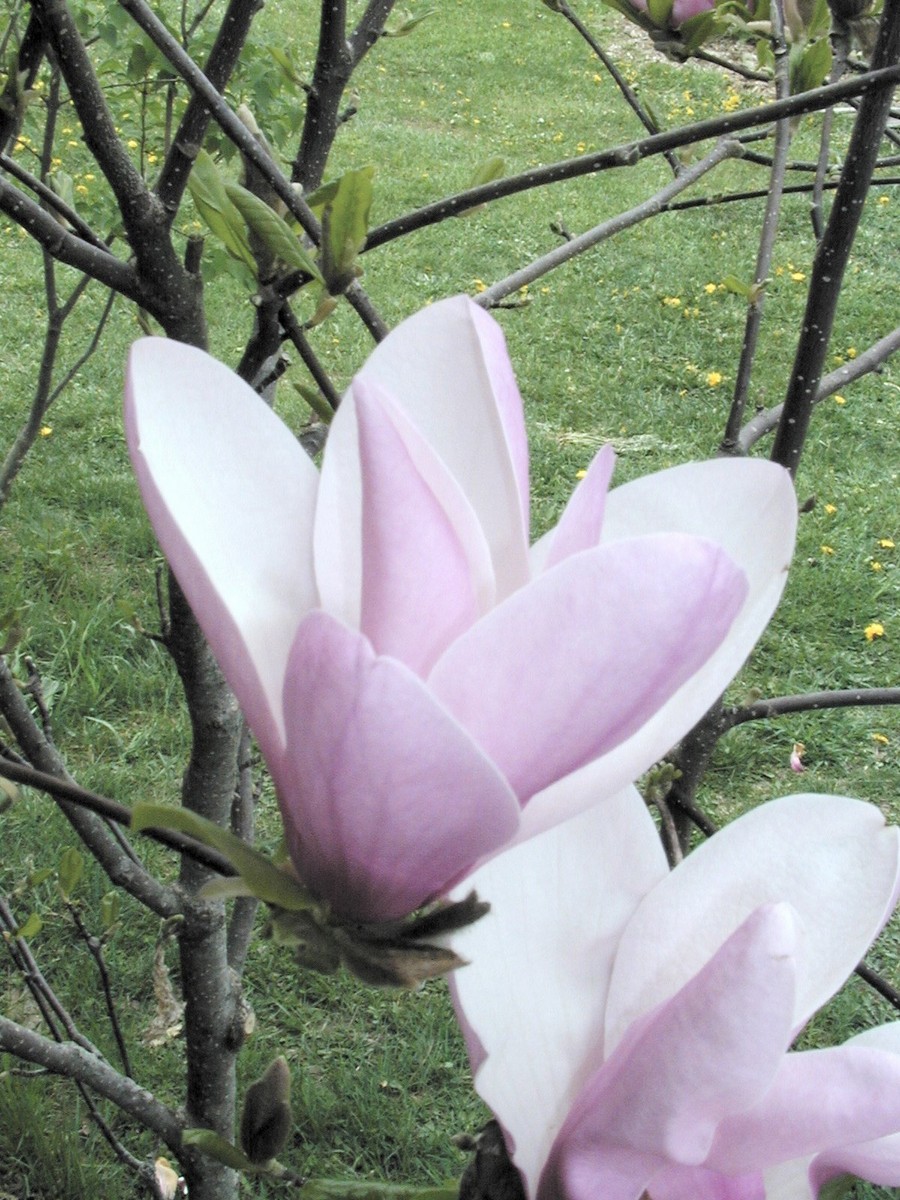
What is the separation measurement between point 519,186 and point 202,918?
485 mm

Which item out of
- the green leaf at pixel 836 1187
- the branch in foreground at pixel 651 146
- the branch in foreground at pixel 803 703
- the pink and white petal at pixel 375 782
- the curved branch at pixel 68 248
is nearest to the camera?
the pink and white petal at pixel 375 782

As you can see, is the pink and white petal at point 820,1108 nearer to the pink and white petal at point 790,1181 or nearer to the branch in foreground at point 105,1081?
the pink and white petal at point 790,1181

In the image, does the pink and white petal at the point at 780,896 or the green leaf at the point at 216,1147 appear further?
the green leaf at the point at 216,1147

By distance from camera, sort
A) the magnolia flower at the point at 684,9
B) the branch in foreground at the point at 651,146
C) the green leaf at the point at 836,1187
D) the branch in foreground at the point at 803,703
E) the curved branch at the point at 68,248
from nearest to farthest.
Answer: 1. the green leaf at the point at 836,1187
2. the branch in foreground at the point at 651,146
3. the curved branch at the point at 68,248
4. the branch in foreground at the point at 803,703
5. the magnolia flower at the point at 684,9

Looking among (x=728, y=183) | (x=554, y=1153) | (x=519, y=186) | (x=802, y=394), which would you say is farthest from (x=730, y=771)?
(x=728, y=183)

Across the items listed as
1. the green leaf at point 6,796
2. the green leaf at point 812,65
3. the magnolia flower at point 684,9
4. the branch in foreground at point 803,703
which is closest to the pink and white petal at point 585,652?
the green leaf at point 6,796

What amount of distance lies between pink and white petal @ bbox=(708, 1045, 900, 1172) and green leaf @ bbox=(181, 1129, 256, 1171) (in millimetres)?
219

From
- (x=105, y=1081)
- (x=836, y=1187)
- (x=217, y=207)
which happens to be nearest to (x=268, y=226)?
(x=217, y=207)

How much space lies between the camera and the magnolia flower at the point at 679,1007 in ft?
0.93

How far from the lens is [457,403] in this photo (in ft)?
1.08

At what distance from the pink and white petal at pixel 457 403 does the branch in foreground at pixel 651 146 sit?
194 mm

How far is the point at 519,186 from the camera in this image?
0.55 m

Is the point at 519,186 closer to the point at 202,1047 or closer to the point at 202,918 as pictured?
the point at 202,918

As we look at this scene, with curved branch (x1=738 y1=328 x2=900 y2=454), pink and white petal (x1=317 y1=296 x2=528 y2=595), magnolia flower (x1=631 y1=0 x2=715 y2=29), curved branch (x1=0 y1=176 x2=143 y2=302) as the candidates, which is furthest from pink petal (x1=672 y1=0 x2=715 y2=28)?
pink and white petal (x1=317 y1=296 x2=528 y2=595)
